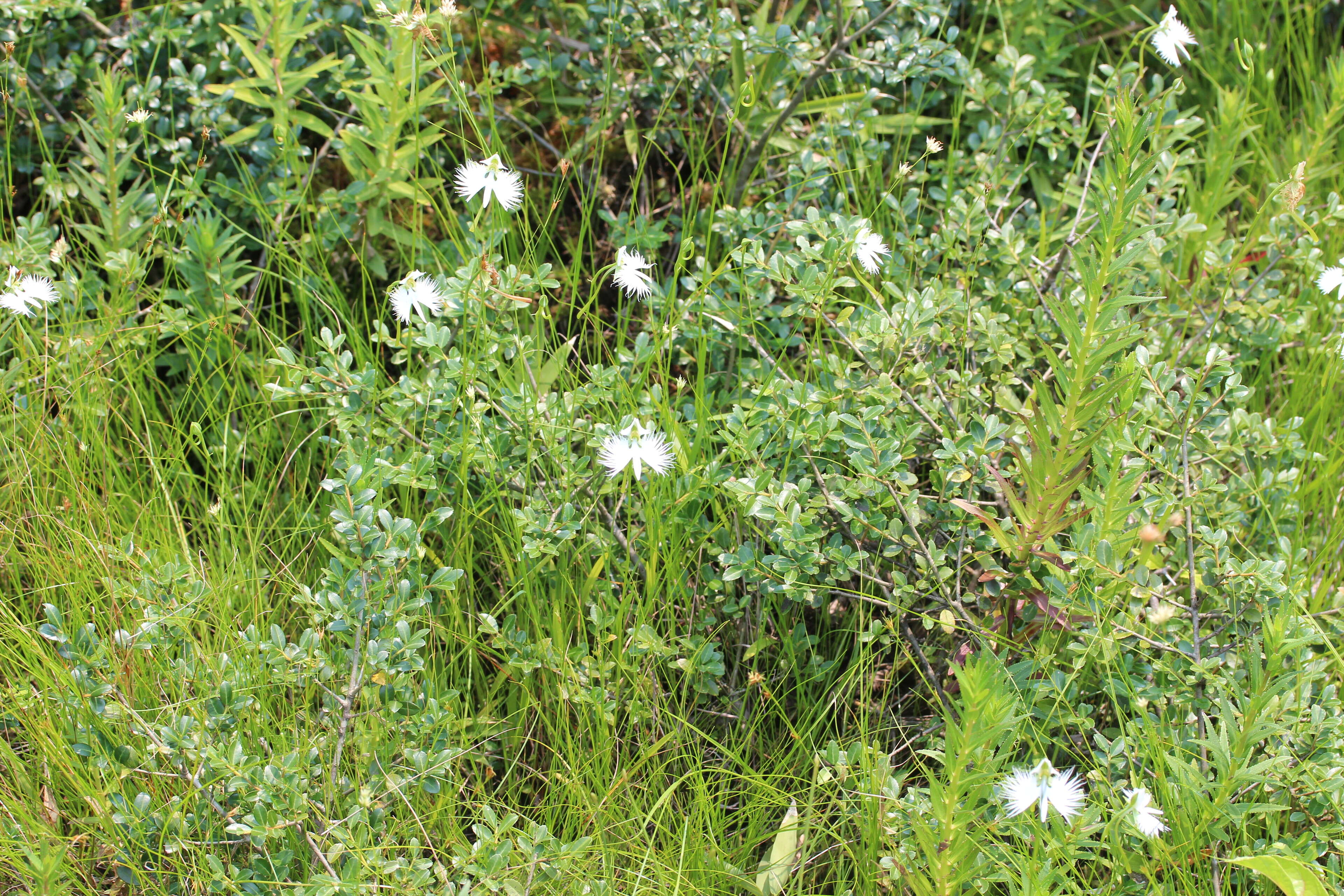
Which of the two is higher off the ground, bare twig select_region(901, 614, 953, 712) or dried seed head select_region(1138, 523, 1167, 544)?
dried seed head select_region(1138, 523, 1167, 544)

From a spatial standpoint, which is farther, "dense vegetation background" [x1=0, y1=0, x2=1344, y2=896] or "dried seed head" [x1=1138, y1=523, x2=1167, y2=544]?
"dense vegetation background" [x1=0, y1=0, x2=1344, y2=896]

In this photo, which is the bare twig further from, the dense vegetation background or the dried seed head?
the dried seed head

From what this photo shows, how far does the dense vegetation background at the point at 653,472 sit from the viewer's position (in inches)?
62.0

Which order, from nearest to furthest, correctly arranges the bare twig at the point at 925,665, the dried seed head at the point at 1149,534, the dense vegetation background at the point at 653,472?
1. the dried seed head at the point at 1149,534
2. the dense vegetation background at the point at 653,472
3. the bare twig at the point at 925,665

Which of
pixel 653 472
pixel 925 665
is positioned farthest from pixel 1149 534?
pixel 653 472

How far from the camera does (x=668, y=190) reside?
9.14 feet

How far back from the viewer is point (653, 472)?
6.07ft

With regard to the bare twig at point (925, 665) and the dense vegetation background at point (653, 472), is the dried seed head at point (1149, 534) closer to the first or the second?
the dense vegetation background at point (653, 472)

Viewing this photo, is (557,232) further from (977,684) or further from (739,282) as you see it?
(977,684)

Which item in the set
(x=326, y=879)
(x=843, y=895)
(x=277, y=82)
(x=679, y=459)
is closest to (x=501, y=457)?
(x=679, y=459)

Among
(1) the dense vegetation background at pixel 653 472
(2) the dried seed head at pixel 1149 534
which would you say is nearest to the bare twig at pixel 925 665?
(1) the dense vegetation background at pixel 653 472

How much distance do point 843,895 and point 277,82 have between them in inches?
78.2

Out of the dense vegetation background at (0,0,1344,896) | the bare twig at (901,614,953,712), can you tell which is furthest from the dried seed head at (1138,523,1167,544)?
the bare twig at (901,614,953,712)

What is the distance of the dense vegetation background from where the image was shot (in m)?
1.57
